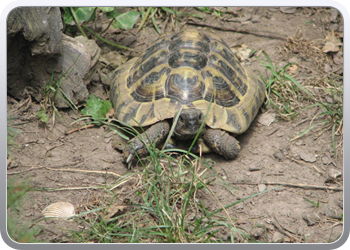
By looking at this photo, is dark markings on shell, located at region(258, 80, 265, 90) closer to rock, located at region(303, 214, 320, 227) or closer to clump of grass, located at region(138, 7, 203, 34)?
clump of grass, located at region(138, 7, 203, 34)

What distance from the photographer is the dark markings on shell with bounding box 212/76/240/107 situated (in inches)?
212

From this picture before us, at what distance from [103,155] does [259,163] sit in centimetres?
178

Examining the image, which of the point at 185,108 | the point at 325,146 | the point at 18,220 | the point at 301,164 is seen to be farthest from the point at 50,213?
the point at 325,146

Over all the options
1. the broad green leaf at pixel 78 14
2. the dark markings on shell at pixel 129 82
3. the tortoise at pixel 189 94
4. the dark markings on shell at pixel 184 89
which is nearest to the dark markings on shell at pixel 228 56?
the tortoise at pixel 189 94

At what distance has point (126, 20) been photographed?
623cm

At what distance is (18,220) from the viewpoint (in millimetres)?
4188

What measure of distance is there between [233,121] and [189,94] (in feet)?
1.98

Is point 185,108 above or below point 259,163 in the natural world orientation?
above

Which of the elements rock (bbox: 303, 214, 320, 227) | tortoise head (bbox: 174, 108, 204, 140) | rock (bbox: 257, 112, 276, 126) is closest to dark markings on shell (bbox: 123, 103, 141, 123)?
tortoise head (bbox: 174, 108, 204, 140)

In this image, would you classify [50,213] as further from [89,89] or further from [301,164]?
[301,164]

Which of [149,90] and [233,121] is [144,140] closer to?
[149,90]

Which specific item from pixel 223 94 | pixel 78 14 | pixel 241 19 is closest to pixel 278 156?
pixel 223 94

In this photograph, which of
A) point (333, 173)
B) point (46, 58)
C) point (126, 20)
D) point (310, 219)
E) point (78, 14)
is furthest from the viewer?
point (126, 20)

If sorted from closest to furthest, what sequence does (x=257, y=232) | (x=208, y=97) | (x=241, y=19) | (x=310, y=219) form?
1. (x=257, y=232)
2. (x=310, y=219)
3. (x=208, y=97)
4. (x=241, y=19)
